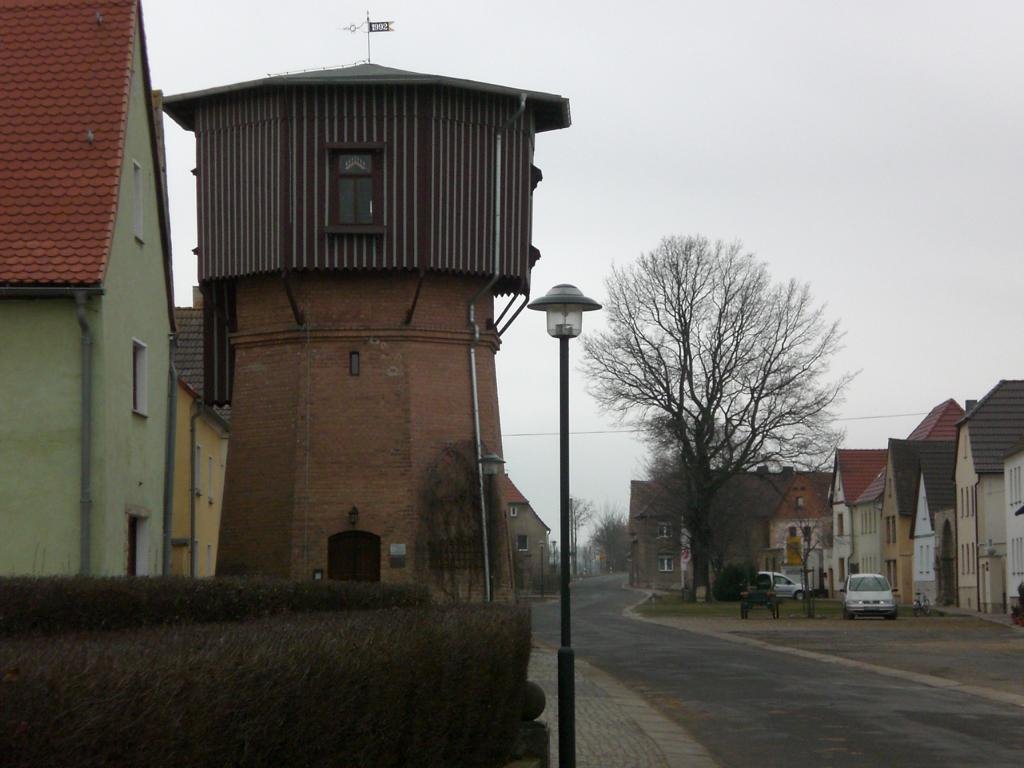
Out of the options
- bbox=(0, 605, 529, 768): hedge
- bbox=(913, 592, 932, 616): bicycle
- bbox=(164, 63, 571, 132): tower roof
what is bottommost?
bbox=(913, 592, 932, 616): bicycle

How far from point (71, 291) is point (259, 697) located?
14.7 m

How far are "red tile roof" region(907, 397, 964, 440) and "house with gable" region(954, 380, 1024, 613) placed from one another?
19.4 meters

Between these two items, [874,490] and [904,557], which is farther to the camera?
[874,490]

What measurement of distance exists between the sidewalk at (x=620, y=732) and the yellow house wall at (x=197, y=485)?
40.9 feet

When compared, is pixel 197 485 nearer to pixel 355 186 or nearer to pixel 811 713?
→ pixel 355 186

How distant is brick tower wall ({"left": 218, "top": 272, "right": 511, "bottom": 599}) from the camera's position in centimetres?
3109

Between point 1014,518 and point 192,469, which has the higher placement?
point 192,469

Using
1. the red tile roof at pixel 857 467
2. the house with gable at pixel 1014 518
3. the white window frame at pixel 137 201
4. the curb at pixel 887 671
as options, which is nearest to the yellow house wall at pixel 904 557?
the red tile roof at pixel 857 467

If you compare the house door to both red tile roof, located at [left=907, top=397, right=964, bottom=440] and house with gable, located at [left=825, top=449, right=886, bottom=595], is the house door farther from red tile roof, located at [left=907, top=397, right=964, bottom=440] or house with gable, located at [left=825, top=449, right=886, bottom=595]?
house with gable, located at [left=825, top=449, right=886, bottom=595]

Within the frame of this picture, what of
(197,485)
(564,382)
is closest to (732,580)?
(197,485)

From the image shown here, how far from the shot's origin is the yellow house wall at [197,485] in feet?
110

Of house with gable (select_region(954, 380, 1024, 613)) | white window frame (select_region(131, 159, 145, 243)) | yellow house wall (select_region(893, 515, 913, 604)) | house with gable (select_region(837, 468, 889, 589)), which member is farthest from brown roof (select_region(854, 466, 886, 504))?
white window frame (select_region(131, 159, 145, 243))

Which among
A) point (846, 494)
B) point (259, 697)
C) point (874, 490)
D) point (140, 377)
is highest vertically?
point (846, 494)

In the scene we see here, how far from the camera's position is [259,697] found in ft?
19.6
